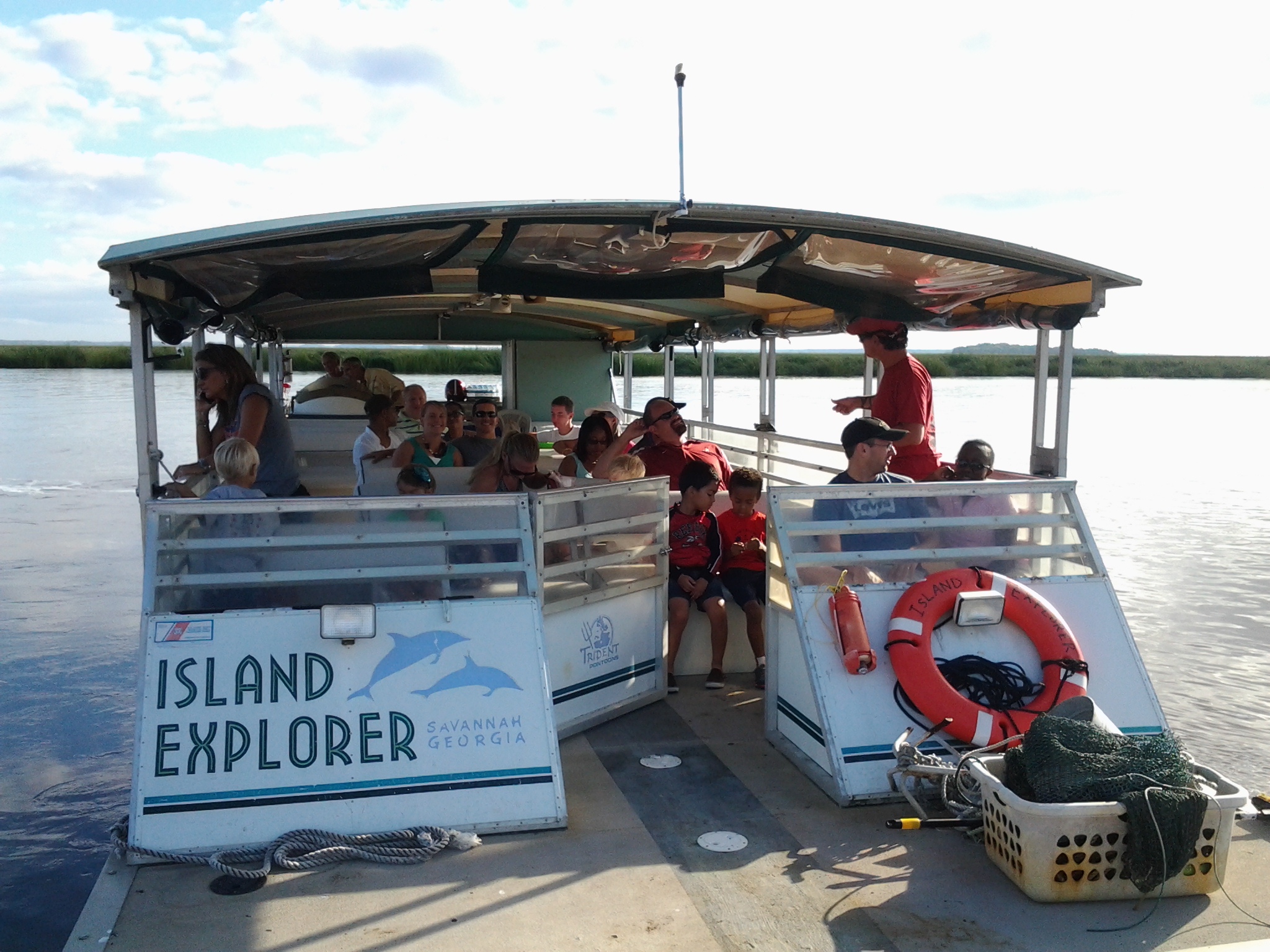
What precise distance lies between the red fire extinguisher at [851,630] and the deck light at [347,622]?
1.68 metres

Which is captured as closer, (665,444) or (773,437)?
(665,444)

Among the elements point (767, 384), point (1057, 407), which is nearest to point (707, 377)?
point (767, 384)

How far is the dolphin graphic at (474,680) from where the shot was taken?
139 inches

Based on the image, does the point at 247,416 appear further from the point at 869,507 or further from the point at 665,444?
the point at 869,507

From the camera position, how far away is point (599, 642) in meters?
4.45

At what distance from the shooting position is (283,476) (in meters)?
4.48

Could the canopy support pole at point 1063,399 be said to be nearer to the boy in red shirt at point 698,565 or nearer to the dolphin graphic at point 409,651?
the boy in red shirt at point 698,565

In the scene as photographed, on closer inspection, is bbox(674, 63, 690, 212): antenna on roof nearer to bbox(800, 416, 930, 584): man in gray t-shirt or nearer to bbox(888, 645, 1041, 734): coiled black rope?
bbox(800, 416, 930, 584): man in gray t-shirt

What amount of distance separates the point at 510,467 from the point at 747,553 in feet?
4.19

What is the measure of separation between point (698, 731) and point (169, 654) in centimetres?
210

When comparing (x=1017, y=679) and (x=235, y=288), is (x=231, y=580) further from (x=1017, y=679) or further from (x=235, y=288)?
(x=1017, y=679)

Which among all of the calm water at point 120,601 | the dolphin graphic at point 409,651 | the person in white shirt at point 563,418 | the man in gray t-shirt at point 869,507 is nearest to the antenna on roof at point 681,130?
the man in gray t-shirt at point 869,507

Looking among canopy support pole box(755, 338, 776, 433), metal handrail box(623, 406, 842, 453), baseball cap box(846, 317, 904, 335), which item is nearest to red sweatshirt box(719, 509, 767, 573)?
metal handrail box(623, 406, 842, 453)

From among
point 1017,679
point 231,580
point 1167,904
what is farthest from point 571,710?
point 1167,904
